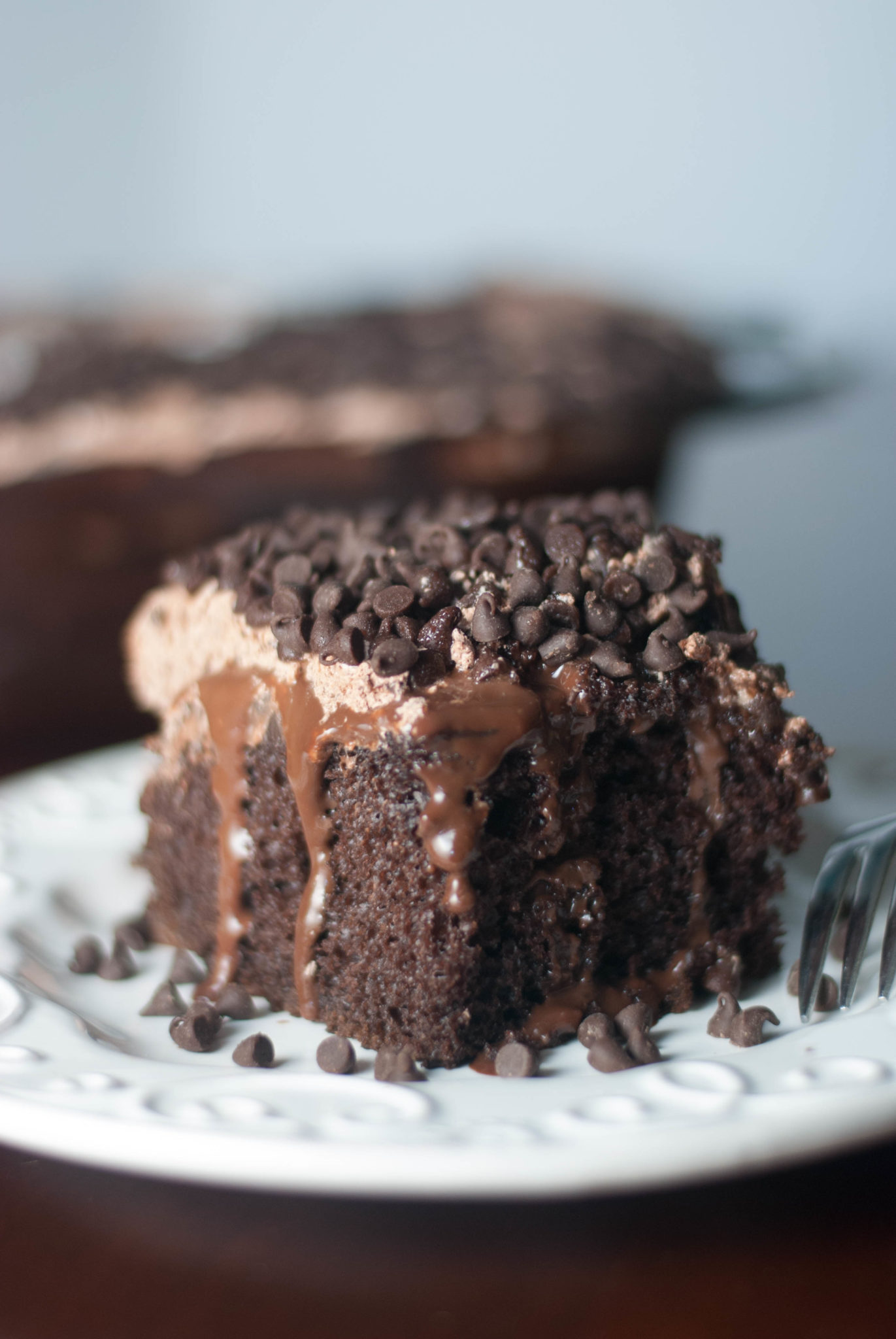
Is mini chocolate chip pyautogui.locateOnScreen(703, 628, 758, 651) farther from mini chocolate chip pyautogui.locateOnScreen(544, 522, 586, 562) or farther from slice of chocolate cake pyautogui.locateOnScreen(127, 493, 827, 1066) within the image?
mini chocolate chip pyautogui.locateOnScreen(544, 522, 586, 562)

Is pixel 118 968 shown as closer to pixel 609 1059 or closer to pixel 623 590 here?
pixel 609 1059

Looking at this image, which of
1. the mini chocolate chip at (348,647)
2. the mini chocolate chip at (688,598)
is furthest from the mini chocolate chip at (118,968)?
the mini chocolate chip at (688,598)

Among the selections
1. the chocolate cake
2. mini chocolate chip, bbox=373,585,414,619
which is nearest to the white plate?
mini chocolate chip, bbox=373,585,414,619

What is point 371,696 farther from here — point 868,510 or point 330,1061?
point 868,510

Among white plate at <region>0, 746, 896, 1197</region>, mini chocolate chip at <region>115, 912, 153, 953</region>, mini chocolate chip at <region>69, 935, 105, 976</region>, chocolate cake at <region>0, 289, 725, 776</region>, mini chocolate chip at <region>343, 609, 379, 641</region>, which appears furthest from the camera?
chocolate cake at <region>0, 289, 725, 776</region>

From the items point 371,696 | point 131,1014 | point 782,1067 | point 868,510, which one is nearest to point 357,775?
point 371,696

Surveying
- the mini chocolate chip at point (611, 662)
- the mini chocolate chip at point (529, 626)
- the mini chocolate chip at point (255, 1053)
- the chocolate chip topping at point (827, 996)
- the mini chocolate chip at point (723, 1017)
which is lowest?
the mini chocolate chip at point (255, 1053)

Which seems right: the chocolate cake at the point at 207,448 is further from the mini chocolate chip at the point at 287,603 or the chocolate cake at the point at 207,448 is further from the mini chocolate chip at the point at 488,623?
the mini chocolate chip at the point at 488,623
